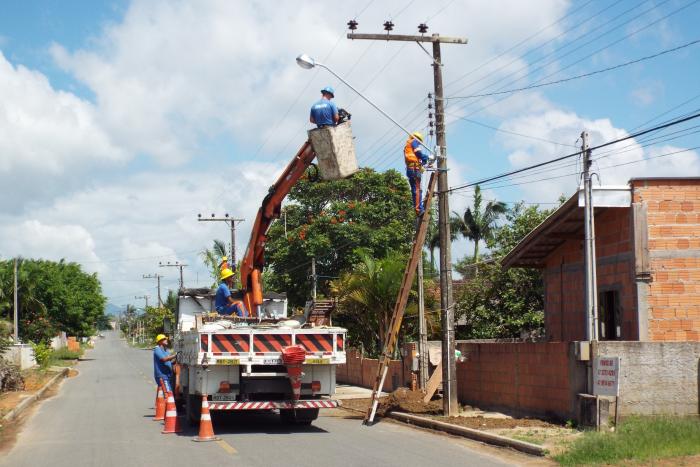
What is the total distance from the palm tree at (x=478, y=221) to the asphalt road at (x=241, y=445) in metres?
41.8

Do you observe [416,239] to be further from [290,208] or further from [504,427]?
[290,208]

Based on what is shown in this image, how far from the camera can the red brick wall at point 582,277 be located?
52.4 ft

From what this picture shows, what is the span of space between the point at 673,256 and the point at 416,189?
196 inches

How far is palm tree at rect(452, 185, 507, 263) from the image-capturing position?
6016 centimetres

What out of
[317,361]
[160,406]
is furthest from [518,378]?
[160,406]

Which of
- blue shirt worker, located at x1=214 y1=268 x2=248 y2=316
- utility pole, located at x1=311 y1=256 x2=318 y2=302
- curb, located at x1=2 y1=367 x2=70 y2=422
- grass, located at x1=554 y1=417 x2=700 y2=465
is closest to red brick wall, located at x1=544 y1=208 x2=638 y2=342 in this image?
grass, located at x1=554 y1=417 x2=700 y2=465

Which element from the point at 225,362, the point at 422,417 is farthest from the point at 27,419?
the point at 422,417

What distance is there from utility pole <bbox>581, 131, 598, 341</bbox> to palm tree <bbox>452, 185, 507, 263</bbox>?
45075 mm

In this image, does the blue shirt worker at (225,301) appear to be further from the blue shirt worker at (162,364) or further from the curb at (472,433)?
the curb at (472,433)

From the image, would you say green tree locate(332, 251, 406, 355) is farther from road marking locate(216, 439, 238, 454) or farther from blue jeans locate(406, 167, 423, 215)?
road marking locate(216, 439, 238, 454)

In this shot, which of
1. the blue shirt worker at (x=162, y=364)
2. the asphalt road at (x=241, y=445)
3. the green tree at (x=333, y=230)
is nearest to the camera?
the asphalt road at (x=241, y=445)

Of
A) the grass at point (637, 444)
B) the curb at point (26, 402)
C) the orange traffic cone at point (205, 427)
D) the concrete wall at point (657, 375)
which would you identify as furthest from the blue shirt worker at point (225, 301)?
the grass at point (637, 444)

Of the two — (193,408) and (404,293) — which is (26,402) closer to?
(193,408)

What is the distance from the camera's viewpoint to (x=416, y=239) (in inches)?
674
